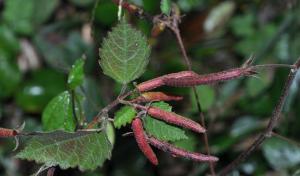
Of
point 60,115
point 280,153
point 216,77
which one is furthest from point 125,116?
point 280,153

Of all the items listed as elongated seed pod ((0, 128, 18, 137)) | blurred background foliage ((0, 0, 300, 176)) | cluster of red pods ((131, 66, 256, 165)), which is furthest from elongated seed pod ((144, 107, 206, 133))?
blurred background foliage ((0, 0, 300, 176))

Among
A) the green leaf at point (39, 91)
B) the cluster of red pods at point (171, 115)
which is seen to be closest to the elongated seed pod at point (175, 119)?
the cluster of red pods at point (171, 115)

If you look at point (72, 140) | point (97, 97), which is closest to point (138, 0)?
point (97, 97)

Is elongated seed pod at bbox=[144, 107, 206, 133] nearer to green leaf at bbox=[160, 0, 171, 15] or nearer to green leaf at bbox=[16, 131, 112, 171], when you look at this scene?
green leaf at bbox=[16, 131, 112, 171]

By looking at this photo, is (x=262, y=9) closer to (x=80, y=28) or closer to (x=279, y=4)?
(x=279, y=4)

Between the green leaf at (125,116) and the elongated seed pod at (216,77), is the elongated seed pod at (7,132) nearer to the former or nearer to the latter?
the green leaf at (125,116)

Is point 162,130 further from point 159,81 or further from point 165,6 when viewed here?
point 165,6
